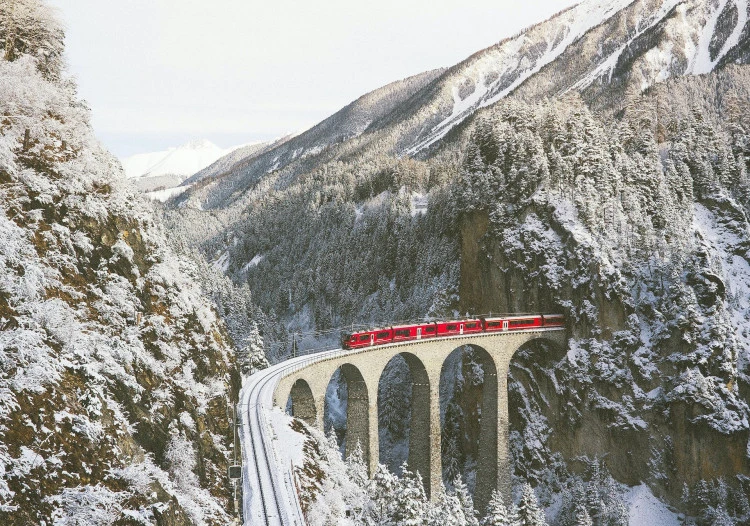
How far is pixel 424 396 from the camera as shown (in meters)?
58.2

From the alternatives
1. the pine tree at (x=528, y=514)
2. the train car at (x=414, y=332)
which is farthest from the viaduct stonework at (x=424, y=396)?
the pine tree at (x=528, y=514)

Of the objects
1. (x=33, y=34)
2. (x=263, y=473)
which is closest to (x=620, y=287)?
(x=263, y=473)

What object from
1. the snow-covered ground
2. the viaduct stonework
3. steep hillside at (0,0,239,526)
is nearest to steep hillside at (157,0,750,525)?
the snow-covered ground

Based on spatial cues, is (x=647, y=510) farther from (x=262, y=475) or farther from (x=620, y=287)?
(x=262, y=475)

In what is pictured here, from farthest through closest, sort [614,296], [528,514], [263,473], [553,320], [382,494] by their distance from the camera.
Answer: [553,320] → [614,296] → [528,514] → [382,494] → [263,473]

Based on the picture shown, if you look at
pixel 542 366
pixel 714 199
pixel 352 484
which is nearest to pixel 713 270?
pixel 714 199

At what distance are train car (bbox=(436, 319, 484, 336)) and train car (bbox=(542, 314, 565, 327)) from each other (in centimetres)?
982

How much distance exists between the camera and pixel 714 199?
7456 centimetres

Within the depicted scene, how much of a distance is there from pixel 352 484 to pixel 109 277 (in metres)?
22.0

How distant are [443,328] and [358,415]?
40.6 feet

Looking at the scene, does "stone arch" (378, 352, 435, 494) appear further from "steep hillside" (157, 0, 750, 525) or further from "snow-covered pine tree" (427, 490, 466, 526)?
"snow-covered pine tree" (427, 490, 466, 526)

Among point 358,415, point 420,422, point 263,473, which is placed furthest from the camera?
point 420,422

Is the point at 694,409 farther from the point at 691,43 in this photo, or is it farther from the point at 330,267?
the point at 691,43

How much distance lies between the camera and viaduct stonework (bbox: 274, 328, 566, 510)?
160 feet
